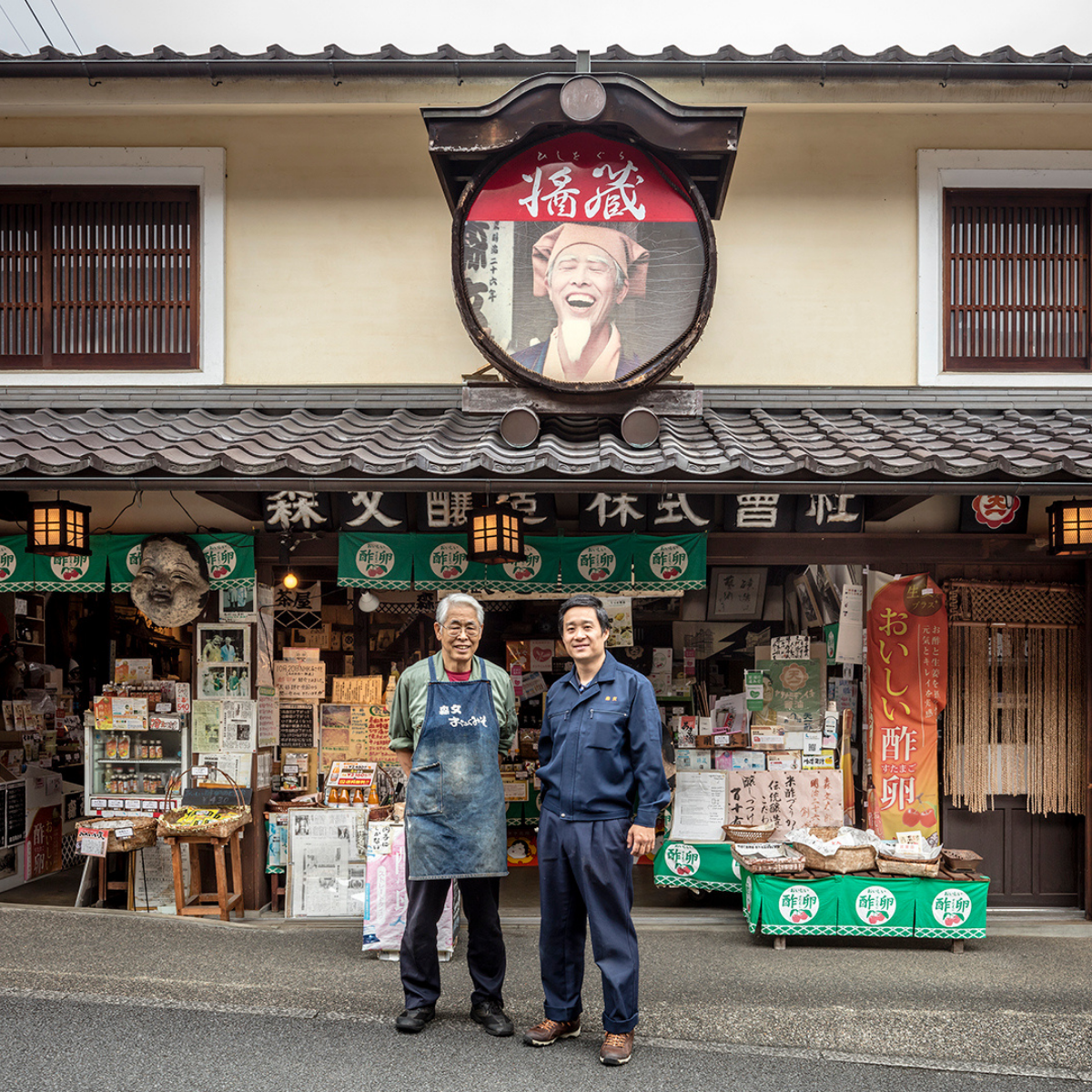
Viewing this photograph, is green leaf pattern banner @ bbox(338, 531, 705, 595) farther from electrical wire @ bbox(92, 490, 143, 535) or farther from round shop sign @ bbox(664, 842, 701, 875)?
round shop sign @ bbox(664, 842, 701, 875)

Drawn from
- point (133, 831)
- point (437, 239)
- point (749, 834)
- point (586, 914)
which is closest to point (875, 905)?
point (749, 834)

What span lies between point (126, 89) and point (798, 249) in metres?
6.26

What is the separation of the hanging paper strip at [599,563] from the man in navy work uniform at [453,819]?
2425 mm

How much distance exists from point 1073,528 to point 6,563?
868 centimetres

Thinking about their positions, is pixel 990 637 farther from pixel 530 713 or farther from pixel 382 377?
pixel 382 377

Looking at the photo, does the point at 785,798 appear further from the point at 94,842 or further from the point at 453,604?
the point at 94,842

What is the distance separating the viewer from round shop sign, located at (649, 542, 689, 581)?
8.00 metres

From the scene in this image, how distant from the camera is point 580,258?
788 cm

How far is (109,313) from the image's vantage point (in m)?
9.05

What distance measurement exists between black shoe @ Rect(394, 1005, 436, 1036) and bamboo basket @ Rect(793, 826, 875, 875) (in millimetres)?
3371

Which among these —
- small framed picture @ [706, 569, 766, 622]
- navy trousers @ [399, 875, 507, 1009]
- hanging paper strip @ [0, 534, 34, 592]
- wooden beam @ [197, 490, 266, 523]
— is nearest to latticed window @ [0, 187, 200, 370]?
hanging paper strip @ [0, 534, 34, 592]

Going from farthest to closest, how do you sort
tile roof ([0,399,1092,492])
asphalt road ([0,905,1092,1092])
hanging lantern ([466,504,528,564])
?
hanging lantern ([466,504,528,564]) < tile roof ([0,399,1092,492]) < asphalt road ([0,905,1092,1092])

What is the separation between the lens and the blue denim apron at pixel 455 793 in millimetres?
5426

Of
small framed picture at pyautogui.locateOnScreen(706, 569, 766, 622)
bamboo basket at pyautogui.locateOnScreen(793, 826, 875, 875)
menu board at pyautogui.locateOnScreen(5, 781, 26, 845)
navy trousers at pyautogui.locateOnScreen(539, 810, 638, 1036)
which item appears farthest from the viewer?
small framed picture at pyautogui.locateOnScreen(706, 569, 766, 622)
